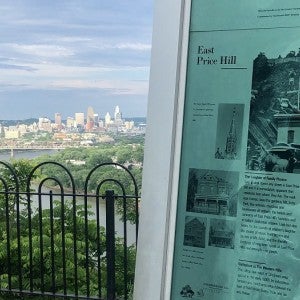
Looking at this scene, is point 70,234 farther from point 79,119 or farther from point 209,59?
point 209,59

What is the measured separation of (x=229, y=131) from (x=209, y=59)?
9 centimetres

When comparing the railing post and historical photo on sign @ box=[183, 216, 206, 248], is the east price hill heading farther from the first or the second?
the railing post

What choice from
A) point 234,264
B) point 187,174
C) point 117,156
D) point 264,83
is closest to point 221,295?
point 234,264

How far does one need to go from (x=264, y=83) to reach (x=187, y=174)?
0.15 metres

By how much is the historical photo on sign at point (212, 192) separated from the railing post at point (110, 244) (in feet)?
6.37

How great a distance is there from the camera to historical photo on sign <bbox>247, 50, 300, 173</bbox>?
626mm

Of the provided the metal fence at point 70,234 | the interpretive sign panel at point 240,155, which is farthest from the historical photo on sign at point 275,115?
the metal fence at point 70,234

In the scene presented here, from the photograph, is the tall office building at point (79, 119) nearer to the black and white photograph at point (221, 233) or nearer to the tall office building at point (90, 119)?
the tall office building at point (90, 119)

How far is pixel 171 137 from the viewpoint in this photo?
27.3 inches

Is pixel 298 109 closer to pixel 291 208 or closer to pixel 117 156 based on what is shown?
pixel 291 208

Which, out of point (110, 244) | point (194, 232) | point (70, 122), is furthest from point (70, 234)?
point (194, 232)

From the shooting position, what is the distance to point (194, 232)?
69cm

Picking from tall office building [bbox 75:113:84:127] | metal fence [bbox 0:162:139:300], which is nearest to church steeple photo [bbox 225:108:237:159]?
metal fence [bbox 0:162:139:300]

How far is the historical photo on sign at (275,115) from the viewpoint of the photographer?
0.63 metres
